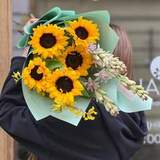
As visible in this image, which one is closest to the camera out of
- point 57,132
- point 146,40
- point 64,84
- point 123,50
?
point 64,84

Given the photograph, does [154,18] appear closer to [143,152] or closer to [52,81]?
[143,152]

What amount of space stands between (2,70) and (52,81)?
1401 millimetres

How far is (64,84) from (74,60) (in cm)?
13

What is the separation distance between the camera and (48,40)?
2.21 m

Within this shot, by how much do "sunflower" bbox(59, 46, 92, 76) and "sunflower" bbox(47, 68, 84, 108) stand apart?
6cm

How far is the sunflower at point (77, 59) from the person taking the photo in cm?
225

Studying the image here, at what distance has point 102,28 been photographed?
236 centimetres

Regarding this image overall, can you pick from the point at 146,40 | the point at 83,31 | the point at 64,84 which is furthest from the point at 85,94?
the point at 146,40

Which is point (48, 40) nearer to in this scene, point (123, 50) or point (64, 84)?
point (64, 84)

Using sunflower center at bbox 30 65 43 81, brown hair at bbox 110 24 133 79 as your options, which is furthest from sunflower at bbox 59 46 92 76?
brown hair at bbox 110 24 133 79

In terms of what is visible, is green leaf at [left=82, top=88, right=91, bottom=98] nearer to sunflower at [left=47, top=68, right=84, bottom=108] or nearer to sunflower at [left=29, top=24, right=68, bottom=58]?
sunflower at [left=47, top=68, right=84, bottom=108]

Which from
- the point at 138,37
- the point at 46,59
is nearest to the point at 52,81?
the point at 46,59

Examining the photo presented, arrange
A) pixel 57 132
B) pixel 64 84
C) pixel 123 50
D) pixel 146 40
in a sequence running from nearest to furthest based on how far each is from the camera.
→ pixel 64 84, pixel 57 132, pixel 123 50, pixel 146 40

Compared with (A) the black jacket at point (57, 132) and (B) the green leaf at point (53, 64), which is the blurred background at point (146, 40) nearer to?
(A) the black jacket at point (57, 132)
